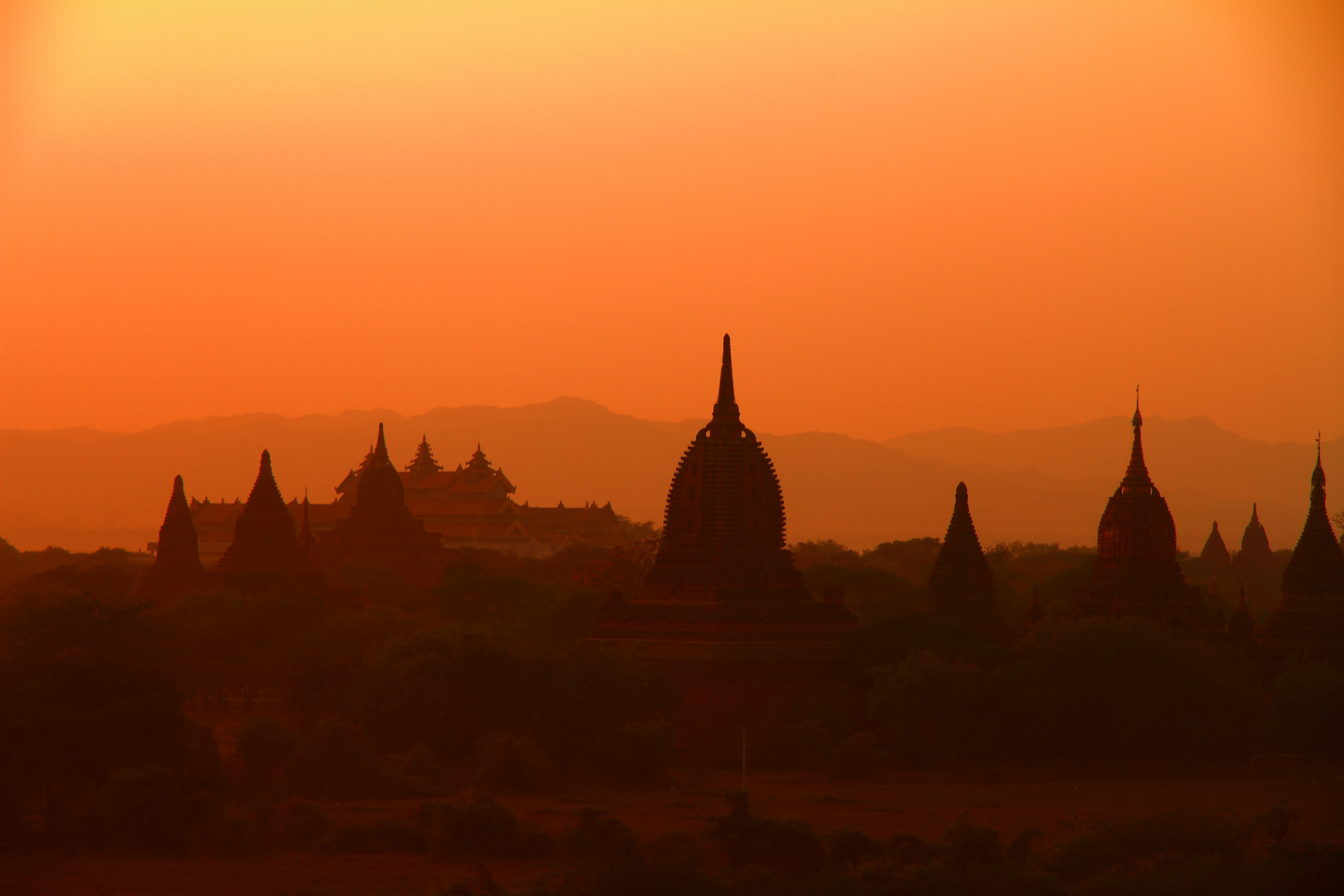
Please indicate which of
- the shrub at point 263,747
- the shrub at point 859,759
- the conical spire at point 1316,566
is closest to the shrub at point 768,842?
the shrub at point 263,747

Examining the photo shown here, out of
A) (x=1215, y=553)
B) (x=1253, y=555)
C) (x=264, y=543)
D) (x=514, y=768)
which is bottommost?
(x=514, y=768)

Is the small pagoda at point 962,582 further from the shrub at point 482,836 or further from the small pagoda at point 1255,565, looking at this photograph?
the small pagoda at point 1255,565

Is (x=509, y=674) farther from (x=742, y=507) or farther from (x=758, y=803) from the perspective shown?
(x=742, y=507)

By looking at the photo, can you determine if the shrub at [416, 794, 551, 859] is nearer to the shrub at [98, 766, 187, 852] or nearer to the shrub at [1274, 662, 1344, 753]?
the shrub at [98, 766, 187, 852]

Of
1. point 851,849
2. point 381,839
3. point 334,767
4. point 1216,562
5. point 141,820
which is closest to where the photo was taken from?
point 851,849

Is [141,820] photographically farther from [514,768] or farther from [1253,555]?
[1253,555]

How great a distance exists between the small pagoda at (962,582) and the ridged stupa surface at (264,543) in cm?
3102

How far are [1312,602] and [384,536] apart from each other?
5830 cm

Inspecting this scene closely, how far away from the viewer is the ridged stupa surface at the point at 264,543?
9100cm

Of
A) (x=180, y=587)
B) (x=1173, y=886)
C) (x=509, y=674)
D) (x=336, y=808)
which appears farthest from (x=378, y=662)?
(x=180, y=587)

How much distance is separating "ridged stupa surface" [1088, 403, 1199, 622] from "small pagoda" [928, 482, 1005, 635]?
326cm

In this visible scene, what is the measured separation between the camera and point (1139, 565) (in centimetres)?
6956

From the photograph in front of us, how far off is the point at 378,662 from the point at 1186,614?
89.9 ft

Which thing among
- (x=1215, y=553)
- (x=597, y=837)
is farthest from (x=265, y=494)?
(x=1215, y=553)
